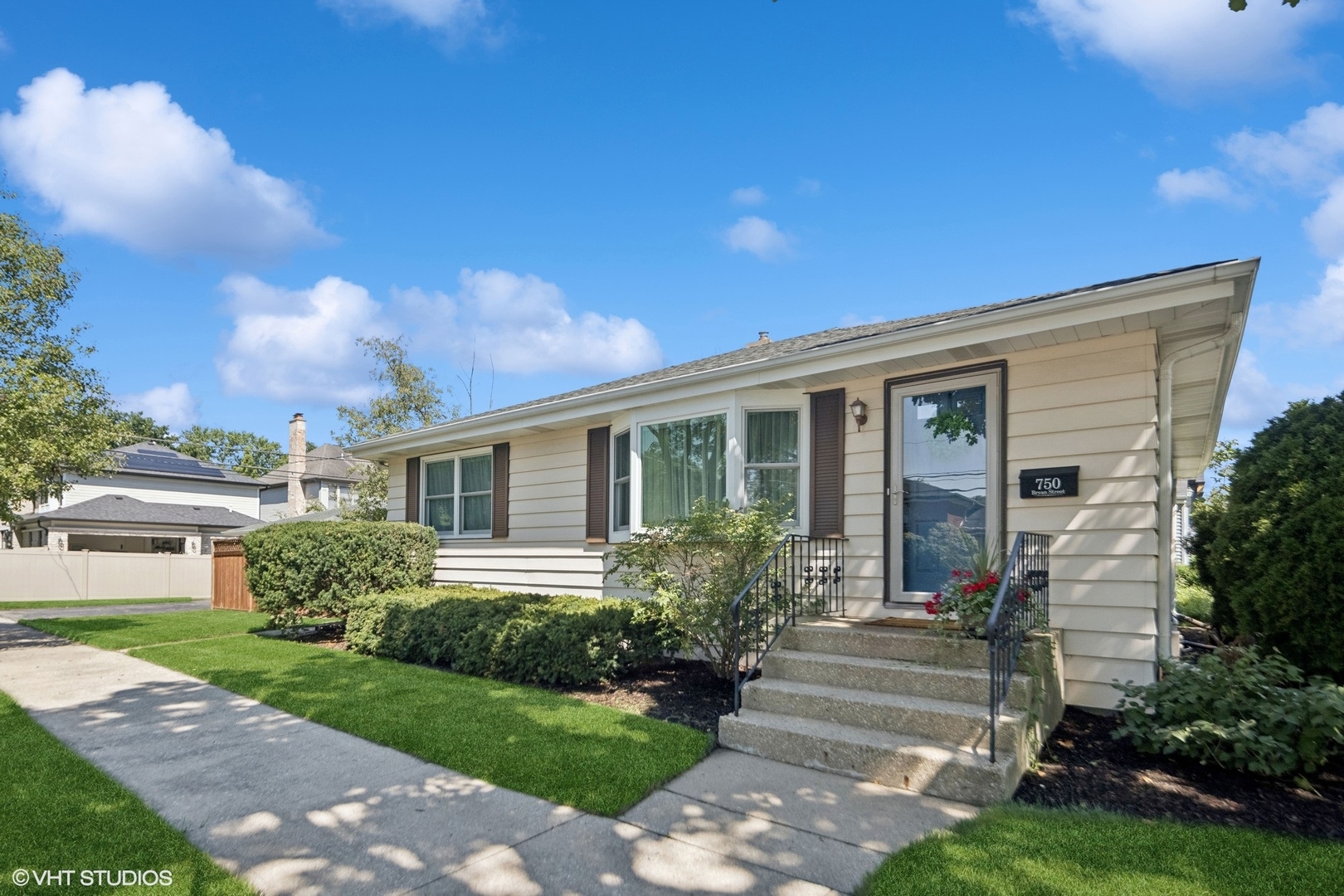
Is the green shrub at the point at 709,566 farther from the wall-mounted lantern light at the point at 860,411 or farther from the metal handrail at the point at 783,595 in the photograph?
the wall-mounted lantern light at the point at 860,411

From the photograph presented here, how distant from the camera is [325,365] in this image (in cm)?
5303

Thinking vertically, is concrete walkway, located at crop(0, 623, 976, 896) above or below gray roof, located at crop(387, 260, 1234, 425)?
below

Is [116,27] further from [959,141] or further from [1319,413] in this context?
[1319,413]

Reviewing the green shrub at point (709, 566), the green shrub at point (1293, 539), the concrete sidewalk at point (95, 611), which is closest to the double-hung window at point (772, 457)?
the green shrub at point (709, 566)

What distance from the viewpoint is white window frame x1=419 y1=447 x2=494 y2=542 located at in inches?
420

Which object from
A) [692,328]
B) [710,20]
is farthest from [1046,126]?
[692,328]

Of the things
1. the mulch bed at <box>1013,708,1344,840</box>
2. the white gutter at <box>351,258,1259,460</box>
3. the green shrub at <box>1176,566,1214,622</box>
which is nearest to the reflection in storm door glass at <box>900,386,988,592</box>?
the white gutter at <box>351,258,1259,460</box>

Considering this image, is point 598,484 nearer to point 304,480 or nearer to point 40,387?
point 40,387

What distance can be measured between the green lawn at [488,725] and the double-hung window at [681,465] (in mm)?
2329

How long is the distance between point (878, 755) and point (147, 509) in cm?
2916

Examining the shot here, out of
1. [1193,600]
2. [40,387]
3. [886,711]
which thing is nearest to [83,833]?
[886,711]

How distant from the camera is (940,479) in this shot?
19.9 ft

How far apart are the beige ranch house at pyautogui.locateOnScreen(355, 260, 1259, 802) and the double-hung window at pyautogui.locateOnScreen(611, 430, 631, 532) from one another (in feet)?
0.79

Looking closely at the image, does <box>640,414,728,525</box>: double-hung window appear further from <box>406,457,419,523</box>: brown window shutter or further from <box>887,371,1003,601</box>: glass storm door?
<box>406,457,419,523</box>: brown window shutter
